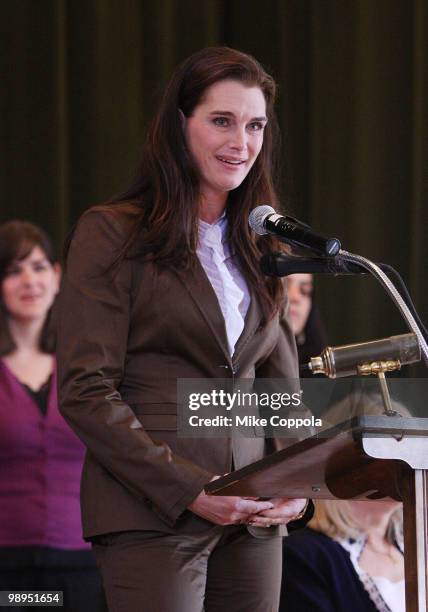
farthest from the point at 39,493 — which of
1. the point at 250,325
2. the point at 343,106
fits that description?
the point at 343,106

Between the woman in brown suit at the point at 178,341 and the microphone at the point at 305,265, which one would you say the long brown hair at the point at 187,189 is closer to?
the woman in brown suit at the point at 178,341

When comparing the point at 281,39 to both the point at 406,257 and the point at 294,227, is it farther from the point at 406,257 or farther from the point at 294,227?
the point at 294,227

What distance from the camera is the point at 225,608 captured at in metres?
1.77

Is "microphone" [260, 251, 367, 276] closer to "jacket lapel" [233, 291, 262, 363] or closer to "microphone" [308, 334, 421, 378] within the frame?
"microphone" [308, 334, 421, 378]

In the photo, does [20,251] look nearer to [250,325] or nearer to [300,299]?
[300,299]

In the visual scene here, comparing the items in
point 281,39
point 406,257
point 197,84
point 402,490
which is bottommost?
point 402,490

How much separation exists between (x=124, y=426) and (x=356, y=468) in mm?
389

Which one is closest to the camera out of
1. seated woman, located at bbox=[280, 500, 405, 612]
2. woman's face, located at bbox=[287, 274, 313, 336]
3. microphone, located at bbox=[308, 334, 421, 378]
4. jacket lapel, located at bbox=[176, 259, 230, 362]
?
microphone, located at bbox=[308, 334, 421, 378]

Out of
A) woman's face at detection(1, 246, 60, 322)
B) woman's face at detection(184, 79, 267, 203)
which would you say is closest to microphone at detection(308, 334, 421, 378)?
woman's face at detection(184, 79, 267, 203)

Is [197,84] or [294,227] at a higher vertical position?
[197,84]

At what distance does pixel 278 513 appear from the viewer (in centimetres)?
167

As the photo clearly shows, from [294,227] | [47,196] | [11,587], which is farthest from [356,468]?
[47,196]

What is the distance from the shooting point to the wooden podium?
1334mm

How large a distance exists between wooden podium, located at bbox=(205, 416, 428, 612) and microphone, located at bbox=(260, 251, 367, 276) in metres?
0.26
